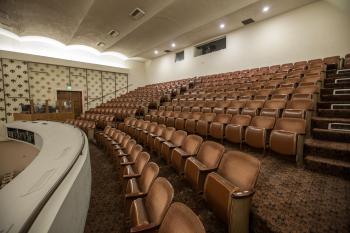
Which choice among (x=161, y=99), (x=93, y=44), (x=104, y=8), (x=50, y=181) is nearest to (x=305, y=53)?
(x=161, y=99)

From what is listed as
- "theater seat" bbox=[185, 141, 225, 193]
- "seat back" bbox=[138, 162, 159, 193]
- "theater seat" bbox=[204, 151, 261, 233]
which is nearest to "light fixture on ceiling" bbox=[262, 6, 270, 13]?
"theater seat" bbox=[185, 141, 225, 193]

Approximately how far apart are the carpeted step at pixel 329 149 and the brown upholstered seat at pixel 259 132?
0.26m

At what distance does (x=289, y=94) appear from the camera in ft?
6.84

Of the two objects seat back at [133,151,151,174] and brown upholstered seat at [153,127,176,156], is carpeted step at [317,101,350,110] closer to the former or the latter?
brown upholstered seat at [153,127,176,156]

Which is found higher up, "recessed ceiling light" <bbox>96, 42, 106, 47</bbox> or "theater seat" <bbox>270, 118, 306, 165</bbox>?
"recessed ceiling light" <bbox>96, 42, 106, 47</bbox>

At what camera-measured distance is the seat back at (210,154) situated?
1.01 m

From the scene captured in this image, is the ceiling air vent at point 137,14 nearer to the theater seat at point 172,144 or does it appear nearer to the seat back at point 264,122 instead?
the theater seat at point 172,144

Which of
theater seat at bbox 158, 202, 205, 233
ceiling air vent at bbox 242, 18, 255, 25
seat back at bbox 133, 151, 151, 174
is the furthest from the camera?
ceiling air vent at bbox 242, 18, 255, 25

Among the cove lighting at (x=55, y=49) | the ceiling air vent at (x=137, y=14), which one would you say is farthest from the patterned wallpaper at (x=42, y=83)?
the ceiling air vent at (x=137, y=14)

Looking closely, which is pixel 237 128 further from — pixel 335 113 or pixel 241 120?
pixel 335 113

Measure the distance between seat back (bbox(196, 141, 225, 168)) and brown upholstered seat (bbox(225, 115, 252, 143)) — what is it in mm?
557

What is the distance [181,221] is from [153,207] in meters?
0.25

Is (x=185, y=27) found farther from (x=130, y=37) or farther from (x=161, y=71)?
(x=161, y=71)

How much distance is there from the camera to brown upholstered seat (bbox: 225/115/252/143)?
1593mm
